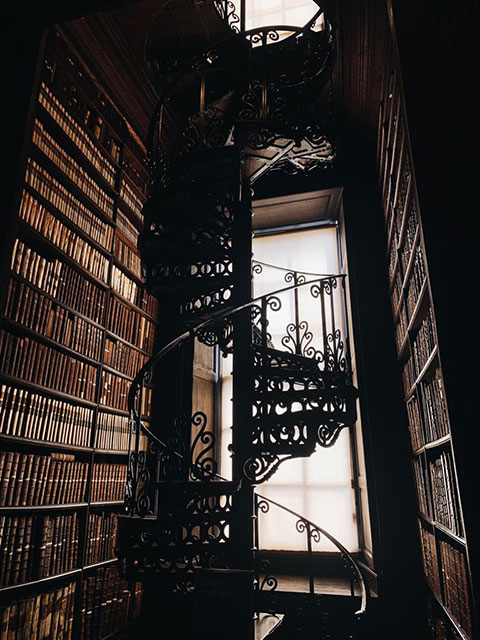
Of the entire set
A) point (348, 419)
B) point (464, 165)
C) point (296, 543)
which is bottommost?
point (296, 543)

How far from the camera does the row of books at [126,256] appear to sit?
3662 millimetres

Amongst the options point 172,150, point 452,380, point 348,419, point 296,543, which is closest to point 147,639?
point 296,543

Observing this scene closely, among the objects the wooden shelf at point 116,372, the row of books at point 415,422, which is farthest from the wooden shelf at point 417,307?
the wooden shelf at point 116,372

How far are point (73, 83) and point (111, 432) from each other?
2.44 metres

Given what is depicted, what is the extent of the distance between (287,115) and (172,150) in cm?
181

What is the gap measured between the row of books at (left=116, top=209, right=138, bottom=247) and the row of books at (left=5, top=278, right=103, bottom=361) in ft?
2.99

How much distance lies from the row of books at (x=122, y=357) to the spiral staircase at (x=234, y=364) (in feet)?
1.35

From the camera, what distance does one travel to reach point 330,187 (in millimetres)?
4586

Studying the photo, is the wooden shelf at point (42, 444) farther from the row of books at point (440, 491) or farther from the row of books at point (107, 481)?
the row of books at point (440, 491)

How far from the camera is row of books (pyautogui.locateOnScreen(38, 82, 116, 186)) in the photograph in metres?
2.94

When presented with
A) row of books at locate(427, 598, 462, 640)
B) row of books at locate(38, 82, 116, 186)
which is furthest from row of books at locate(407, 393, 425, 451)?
row of books at locate(38, 82, 116, 186)

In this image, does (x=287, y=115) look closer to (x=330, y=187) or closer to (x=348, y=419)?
(x=330, y=187)

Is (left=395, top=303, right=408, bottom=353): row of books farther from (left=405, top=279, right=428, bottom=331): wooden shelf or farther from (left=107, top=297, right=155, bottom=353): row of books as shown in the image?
(left=107, top=297, right=155, bottom=353): row of books

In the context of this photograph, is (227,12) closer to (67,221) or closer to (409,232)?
(67,221)
